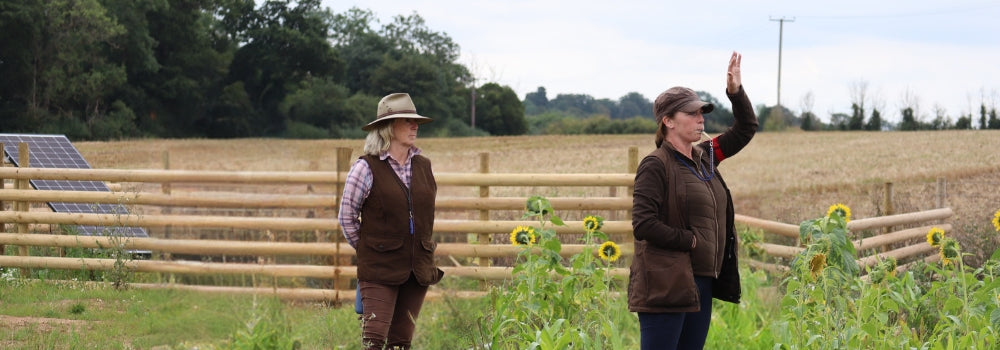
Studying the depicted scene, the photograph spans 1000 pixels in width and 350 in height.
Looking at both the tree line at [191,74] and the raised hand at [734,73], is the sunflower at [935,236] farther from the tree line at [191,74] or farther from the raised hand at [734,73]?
the tree line at [191,74]

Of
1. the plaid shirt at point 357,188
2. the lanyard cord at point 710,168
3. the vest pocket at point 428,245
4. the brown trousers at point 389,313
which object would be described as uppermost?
the lanyard cord at point 710,168

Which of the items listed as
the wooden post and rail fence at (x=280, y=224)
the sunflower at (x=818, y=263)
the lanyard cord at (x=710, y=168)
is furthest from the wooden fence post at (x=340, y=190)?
the sunflower at (x=818, y=263)

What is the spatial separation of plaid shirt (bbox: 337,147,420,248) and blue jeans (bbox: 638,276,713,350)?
4.15 ft

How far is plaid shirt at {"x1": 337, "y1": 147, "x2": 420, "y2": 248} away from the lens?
Result: 416 cm

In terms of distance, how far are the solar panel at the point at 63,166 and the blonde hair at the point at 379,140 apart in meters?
4.74

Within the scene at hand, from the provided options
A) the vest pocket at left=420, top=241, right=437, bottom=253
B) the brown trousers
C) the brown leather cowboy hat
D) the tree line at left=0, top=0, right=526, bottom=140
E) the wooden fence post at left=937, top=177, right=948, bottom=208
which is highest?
the tree line at left=0, top=0, right=526, bottom=140

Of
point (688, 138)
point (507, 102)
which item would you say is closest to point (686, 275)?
point (688, 138)

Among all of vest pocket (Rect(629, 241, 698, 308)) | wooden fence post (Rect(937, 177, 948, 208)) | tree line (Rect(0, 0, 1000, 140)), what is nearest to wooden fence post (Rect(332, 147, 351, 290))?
vest pocket (Rect(629, 241, 698, 308))

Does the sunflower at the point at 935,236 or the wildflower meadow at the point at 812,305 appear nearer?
the wildflower meadow at the point at 812,305

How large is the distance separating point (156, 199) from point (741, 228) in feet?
17.4

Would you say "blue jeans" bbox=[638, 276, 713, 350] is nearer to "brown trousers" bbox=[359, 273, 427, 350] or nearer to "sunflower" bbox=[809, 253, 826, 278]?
"sunflower" bbox=[809, 253, 826, 278]

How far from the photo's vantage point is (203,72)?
39469 mm

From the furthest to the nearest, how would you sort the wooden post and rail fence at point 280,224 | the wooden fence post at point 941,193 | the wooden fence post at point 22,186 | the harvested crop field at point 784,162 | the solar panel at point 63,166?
the harvested crop field at point 784,162, the wooden fence post at point 941,193, the wooden fence post at point 22,186, the solar panel at point 63,166, the wooden post and rail fence at point 280,224

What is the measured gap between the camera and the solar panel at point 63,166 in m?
8.41
